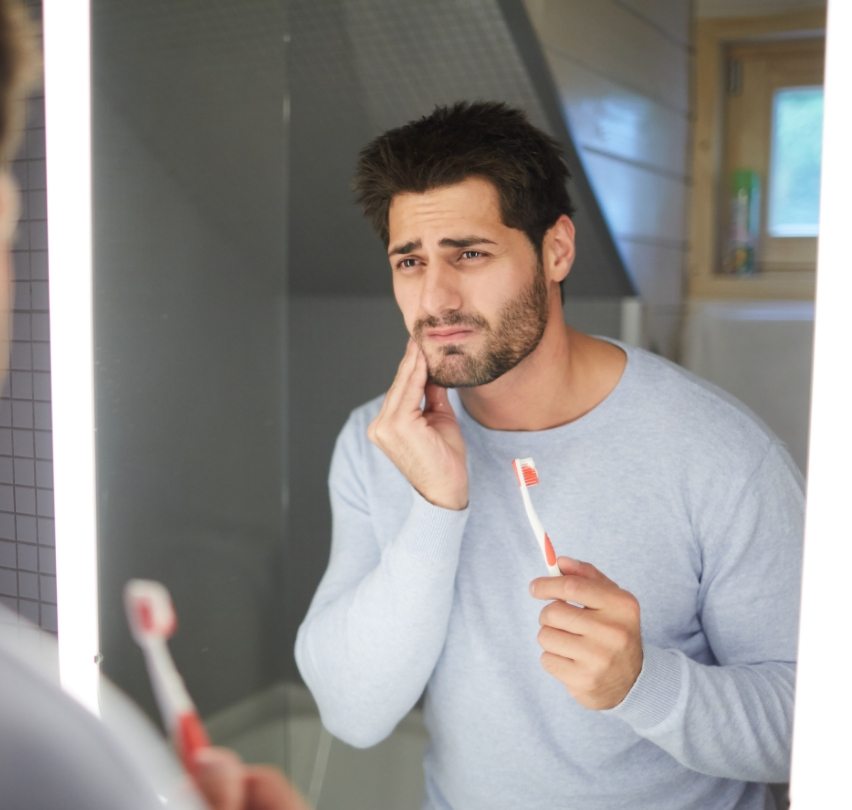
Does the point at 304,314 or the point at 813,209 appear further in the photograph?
the point at 304,314

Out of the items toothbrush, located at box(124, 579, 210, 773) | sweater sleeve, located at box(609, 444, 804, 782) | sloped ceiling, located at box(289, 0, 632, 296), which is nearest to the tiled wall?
toothbrush, located at box(124, 579, 210, 773)

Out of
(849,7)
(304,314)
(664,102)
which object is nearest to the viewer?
(849,7)

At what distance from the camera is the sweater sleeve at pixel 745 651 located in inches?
31.2

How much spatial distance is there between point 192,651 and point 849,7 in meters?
1.13

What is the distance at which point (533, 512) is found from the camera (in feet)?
2.57

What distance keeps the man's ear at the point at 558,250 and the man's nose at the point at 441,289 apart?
9 centimetres

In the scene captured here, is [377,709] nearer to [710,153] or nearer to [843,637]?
[843,637]

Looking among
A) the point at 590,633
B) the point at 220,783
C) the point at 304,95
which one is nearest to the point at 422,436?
the point at 590,633

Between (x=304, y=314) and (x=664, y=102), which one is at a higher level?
(x=664, y=102)

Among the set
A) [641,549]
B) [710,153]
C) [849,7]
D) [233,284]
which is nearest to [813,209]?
[710,153]

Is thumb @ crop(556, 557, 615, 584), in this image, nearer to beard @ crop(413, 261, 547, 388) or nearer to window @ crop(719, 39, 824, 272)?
beard @ crop(413, 261, 547, 388)

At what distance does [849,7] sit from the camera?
479mm

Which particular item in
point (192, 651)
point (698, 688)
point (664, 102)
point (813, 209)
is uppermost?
point (664, 102)

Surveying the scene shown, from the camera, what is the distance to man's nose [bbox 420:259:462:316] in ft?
2.96
